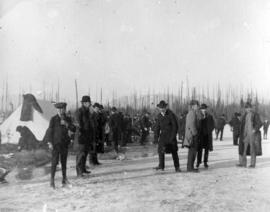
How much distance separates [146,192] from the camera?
7523 mm

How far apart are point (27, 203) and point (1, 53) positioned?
374cm

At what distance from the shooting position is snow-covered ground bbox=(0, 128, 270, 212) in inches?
256

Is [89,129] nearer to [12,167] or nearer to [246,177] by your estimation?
[12,167]

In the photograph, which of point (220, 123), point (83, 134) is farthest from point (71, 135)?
point (220, 123)

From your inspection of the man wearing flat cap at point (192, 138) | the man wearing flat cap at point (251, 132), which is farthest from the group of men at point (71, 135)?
the man wearing flat cap at point (251, 132)

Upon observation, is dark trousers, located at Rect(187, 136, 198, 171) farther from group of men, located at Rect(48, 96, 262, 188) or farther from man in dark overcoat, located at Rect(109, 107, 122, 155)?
man in dark overcoat, located at Rect(109, 107, 122, 155)

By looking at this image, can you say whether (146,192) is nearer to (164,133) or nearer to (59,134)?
(59,134)

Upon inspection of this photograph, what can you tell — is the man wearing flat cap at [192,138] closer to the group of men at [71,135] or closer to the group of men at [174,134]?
the group of men at [174,134]

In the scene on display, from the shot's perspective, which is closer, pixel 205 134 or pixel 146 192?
pixel 146 192

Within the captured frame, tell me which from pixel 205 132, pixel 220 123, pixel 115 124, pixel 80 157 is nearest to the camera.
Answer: pixel 80 157

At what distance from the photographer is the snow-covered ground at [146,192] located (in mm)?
6492


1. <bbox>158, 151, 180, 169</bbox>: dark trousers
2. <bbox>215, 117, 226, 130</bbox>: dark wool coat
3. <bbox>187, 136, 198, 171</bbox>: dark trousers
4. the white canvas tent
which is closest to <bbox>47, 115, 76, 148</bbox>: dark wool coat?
<bbox>158, 151, 180, 169</bbox>: dark trousers

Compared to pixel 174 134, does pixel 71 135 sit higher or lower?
higher

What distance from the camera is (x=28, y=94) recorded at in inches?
631
